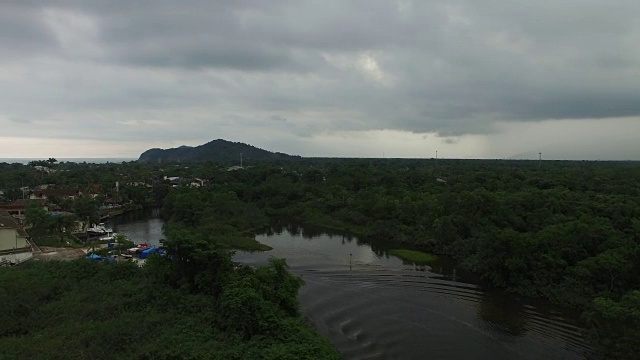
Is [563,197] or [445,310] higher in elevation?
[563,197]

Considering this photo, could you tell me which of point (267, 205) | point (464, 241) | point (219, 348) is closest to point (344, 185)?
point (267, 205)

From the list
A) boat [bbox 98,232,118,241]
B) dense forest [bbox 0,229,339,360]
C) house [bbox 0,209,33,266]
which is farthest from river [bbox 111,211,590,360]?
house [bbox 0,209,33,266]

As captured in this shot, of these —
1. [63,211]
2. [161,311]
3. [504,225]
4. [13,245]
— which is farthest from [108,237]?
[504,225]

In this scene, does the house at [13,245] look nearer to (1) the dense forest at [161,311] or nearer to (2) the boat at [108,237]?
(1) the dense forest at [161,311]

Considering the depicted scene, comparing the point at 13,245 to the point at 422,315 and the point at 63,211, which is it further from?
the point at 422,315

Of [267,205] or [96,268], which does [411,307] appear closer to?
[96,268]

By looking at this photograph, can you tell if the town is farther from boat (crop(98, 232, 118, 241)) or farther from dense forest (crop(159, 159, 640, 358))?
dense forest (crop(159, 159, 640, 358))
